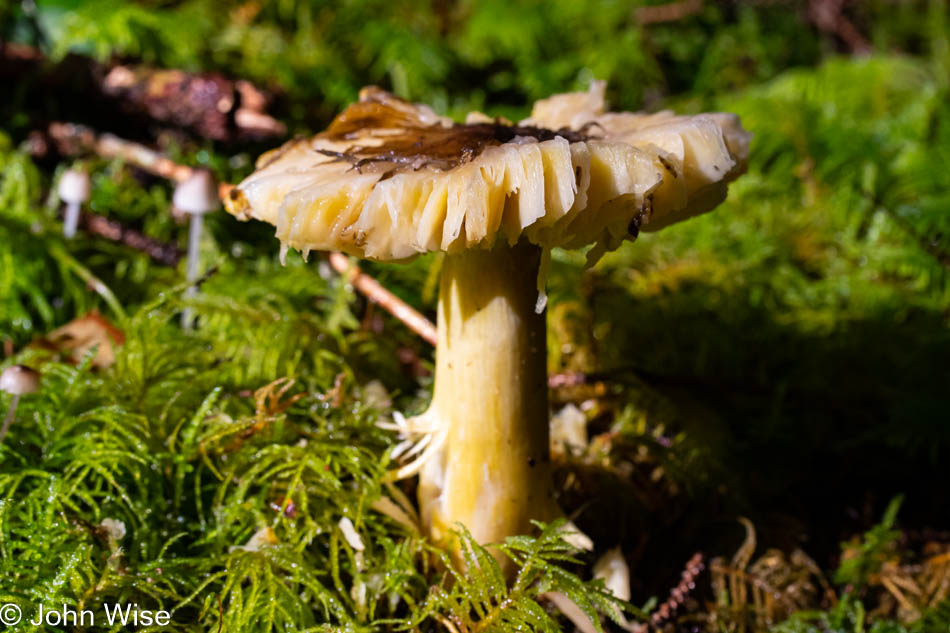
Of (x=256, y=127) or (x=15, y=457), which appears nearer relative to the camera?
(x=15, y=457)

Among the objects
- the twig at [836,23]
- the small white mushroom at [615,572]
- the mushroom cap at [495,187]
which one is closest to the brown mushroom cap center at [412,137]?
the mushroom cap at [495,187]

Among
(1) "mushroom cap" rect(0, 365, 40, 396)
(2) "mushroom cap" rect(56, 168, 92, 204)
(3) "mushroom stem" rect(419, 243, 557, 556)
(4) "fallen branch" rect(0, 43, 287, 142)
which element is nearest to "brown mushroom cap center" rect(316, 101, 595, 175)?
(3) "mushroom stem" rect(419, 243, 557, 556)

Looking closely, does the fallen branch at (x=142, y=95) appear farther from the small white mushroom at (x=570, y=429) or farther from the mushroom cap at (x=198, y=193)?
the small white mushroom at (x=570, y=429)

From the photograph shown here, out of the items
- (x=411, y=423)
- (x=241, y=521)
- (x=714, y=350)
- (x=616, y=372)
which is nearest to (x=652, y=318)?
(x=714, y=350)

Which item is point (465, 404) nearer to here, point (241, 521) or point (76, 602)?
point (241, 521)

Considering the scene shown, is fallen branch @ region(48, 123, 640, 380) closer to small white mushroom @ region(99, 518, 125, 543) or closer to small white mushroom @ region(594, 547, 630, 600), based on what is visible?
small white mushroom @ region(594, 547, 630, 600)

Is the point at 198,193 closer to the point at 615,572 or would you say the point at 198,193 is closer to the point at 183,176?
the point at 183,176
